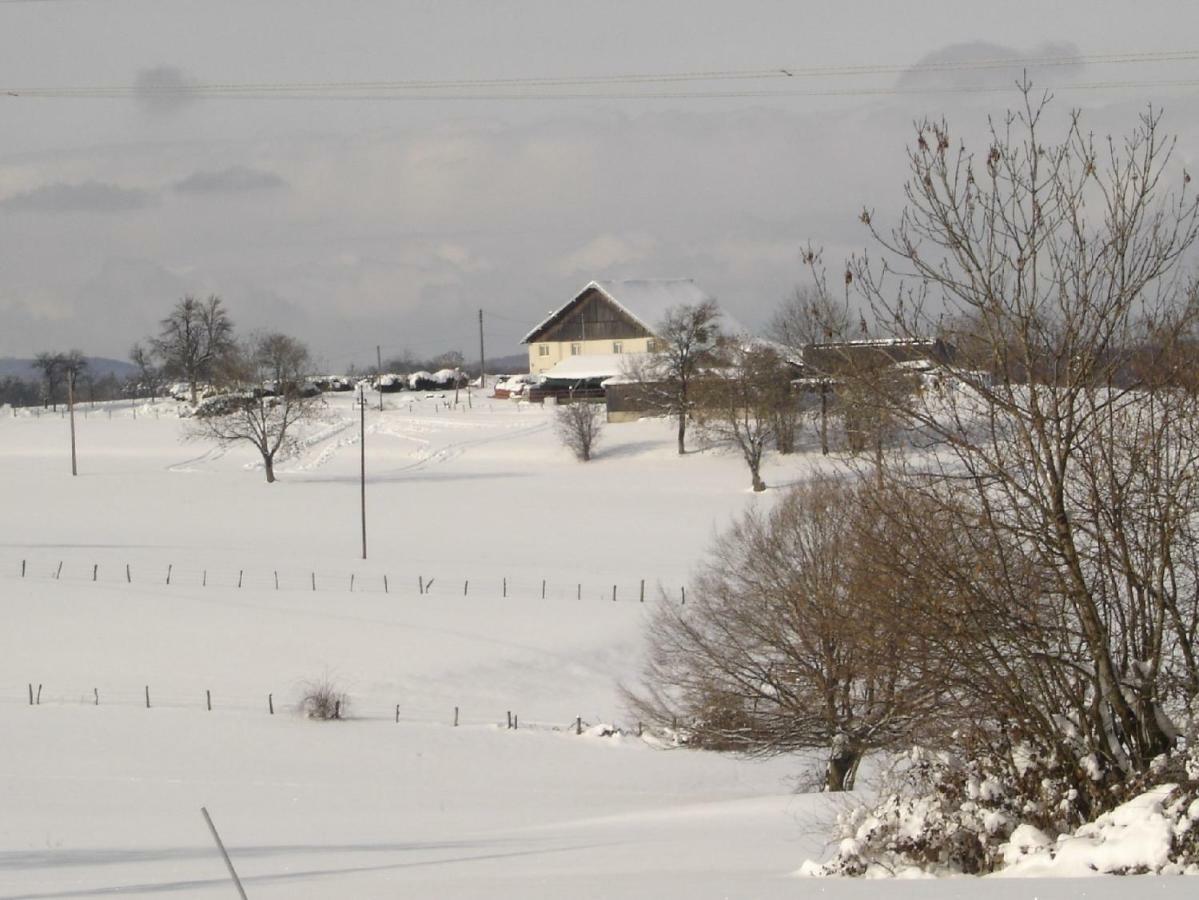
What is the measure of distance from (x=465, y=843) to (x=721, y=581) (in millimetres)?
13439

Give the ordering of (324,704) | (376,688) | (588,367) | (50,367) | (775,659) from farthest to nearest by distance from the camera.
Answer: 1. (50,367)
2. (588,367)
3. (376,688)
4. (324,704)
5. (775,659)

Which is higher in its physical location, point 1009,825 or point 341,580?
point 1009,825

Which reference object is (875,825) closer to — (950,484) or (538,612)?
(950,484)

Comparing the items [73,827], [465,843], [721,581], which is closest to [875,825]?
[465,843]

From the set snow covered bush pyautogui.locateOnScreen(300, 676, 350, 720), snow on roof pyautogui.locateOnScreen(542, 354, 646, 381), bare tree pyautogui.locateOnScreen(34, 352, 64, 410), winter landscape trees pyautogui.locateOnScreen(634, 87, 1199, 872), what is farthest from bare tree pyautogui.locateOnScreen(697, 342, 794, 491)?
bare tree pyautogui.locateOnScreen(34, 352, 64, 410)

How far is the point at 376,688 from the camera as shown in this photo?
3166 cm

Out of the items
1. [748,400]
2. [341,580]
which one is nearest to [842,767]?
[341,580]

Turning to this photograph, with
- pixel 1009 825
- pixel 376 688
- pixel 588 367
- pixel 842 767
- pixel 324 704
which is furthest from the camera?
pixel 588 367

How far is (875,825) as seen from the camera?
1005 centimetres

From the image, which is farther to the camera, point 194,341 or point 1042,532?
point 194,341

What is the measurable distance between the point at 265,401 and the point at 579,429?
1909 centimetres

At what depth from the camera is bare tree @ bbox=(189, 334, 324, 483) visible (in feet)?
236

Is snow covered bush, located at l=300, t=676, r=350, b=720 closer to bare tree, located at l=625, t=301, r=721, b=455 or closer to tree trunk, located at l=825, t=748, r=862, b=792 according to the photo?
tree trunk, located at l=825, t=748, r=862, b=792

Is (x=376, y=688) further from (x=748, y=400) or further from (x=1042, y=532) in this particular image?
(x=748, y=400)
